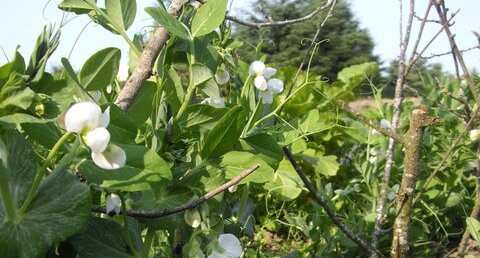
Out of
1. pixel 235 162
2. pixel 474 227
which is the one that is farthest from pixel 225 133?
pixel 474 227

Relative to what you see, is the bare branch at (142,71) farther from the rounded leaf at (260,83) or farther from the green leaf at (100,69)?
the rounded leaf at (260,83)

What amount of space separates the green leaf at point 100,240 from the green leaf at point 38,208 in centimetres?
10

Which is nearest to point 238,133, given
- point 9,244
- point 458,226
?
point 9,244

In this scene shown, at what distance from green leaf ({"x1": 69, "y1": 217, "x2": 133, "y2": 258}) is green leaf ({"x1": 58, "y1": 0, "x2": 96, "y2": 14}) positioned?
11.3 inches

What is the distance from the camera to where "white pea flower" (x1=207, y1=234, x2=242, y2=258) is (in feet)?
2.35

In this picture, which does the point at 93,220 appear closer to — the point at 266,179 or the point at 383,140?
the point at 266,179

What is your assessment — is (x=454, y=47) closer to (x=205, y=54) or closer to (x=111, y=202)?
(x=205, y=54)

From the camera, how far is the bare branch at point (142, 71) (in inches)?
31.1

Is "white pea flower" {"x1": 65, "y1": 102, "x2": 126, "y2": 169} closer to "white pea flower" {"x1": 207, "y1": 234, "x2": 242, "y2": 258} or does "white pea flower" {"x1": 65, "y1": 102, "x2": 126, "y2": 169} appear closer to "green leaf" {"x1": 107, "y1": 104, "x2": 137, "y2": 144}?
"green leaf" {"x1": 107, "y1": 104, "x2": 137, "y2": 144}

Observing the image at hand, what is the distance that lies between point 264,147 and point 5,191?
1.30 feet

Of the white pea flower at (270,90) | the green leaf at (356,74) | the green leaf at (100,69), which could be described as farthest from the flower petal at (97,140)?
the green leaf at (356,74)

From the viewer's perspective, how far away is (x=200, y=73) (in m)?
0.75

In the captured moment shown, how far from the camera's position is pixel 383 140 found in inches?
75.0

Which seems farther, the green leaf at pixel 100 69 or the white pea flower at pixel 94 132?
the green leaf at pixel 100 69
